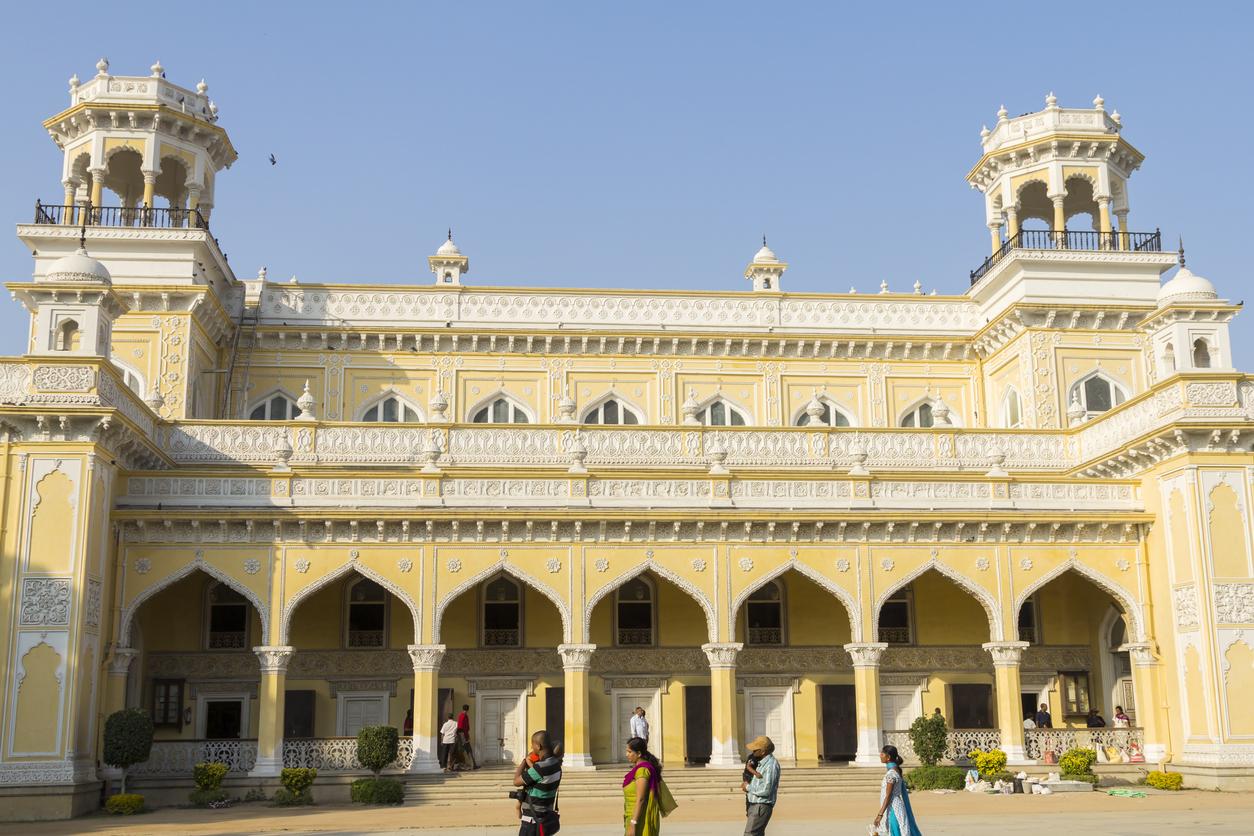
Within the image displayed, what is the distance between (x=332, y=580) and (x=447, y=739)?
13.5 ft

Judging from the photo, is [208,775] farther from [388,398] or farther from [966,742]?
[966,742]

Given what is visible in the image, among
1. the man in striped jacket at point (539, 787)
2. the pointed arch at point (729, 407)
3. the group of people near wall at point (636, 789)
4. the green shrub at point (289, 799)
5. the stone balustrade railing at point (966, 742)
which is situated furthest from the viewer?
the pointed arch at point (729, 407)

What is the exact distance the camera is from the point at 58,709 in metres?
23.5

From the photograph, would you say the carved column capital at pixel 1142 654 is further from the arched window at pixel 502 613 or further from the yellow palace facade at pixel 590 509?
the arched window at pixel 502 613

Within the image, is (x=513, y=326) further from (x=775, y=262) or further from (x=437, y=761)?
(x=437, y=761)

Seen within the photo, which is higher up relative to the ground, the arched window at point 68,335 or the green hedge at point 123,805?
the arched window at point 68,335

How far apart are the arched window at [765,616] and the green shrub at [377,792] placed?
942 centimetres

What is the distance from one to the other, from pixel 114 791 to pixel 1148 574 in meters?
21.5

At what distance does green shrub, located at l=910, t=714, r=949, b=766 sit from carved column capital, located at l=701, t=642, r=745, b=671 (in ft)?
13.0

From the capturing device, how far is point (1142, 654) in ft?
90.6

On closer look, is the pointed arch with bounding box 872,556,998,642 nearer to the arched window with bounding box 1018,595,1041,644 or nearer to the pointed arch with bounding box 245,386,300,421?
the arched window with bounding box 1018,595,1041,644

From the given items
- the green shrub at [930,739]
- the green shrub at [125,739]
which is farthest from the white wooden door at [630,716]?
the green shrub at [125,739]

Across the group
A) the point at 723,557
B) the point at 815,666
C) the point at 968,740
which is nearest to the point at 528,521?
the point at 723,557

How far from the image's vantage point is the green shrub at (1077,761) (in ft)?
84.4
